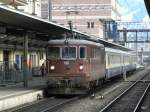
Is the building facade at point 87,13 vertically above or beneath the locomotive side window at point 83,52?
above

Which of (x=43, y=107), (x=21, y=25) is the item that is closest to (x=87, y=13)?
(x=21, y=25)

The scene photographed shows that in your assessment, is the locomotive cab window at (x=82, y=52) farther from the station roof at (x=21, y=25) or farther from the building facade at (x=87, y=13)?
the building facade at (x=87, y=13)

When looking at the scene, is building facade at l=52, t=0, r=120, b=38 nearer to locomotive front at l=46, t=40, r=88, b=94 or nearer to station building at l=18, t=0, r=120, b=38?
station building at l=18, t=0, r=120, b=38

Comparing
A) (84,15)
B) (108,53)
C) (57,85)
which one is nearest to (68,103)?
(57,85)

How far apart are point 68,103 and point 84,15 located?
266 ft

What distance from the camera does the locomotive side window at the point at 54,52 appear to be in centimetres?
2384

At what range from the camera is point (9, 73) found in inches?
1206

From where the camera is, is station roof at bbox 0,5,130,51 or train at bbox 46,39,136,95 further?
train at bbox 46,39,136,95

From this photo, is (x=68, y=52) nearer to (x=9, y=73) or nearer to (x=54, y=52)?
(x=54, y=52)

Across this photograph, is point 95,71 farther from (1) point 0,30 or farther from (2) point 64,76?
(1) point 0,30

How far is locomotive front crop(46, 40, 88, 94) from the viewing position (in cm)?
2320

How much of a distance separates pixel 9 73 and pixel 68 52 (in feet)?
25.9

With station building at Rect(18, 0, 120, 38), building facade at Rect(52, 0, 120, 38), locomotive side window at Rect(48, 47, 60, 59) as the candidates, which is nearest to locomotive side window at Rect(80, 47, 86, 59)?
locomotive side window at Rect(48, 47, 60, 59)

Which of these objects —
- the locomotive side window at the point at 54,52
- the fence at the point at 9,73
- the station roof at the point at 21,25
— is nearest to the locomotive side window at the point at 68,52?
the locomotive side window at the point at 54,52
